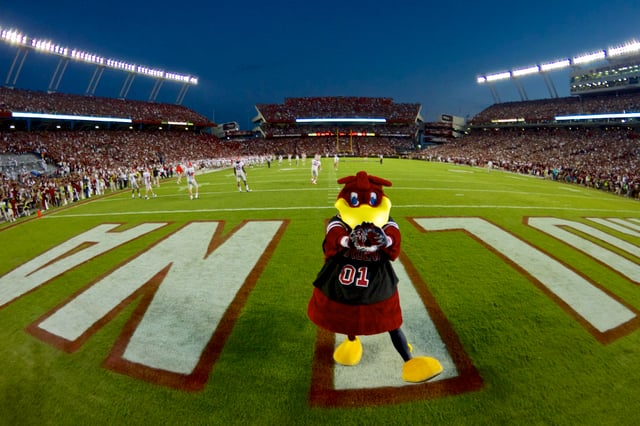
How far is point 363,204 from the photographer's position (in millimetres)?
3646

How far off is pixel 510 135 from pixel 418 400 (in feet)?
240

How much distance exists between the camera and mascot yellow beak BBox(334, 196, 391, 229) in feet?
11.9

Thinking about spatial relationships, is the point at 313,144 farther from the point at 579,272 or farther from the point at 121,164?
the point at 579,272

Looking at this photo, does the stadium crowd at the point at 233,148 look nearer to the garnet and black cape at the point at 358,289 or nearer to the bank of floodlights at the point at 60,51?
the bank of floodlights at the point at 60,51

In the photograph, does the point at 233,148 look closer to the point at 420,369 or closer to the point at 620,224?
the point at 620,224

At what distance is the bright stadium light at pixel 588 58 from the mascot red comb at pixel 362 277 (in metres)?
70.0

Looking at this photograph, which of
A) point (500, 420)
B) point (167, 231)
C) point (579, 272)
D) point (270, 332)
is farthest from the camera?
point (167, 231)

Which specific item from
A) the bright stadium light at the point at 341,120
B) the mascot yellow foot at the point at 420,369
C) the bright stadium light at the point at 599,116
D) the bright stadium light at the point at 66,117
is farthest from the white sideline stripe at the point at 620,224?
the bright stadium light at the point at 341,120

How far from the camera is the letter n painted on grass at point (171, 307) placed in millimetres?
4242

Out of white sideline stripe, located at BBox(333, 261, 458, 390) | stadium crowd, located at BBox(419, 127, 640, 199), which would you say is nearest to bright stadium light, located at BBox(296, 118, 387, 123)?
stadium crowd, located at BBox(419, 127, 640, 199)

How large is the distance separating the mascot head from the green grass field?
1.91m

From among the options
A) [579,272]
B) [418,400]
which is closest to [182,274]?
[418,400]

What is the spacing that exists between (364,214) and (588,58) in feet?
236

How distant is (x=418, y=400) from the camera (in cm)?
354
